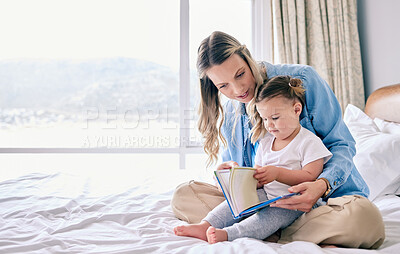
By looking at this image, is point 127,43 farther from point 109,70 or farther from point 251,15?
point 251,15

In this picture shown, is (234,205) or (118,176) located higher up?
(234,205)

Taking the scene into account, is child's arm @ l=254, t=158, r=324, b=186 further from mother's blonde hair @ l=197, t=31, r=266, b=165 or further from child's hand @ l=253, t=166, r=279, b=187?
mother's blonde hair @ l=197, t=31, r=266, b=165

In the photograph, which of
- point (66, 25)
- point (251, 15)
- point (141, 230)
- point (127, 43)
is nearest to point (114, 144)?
point (127, 43)

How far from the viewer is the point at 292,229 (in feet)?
3.54

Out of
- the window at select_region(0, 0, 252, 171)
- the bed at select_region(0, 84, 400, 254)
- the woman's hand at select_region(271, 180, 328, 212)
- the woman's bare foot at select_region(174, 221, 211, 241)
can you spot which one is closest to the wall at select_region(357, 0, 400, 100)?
the bed at select_region(0, 84, 400, 254)

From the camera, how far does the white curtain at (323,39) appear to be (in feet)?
9.10

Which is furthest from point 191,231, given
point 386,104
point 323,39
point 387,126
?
point 323,39

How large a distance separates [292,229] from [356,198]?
212 mm

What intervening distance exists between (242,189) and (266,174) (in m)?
0.09

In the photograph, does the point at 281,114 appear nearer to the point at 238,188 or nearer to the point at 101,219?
the point at 238,188

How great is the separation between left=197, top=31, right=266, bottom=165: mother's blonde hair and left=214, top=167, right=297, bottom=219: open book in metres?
0.43

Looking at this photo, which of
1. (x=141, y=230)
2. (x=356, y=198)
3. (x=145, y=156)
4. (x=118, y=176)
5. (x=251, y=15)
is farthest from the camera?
(x=145, y=156)

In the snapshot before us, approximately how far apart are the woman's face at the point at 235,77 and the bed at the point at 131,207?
0.54 m

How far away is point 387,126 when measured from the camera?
187cm
